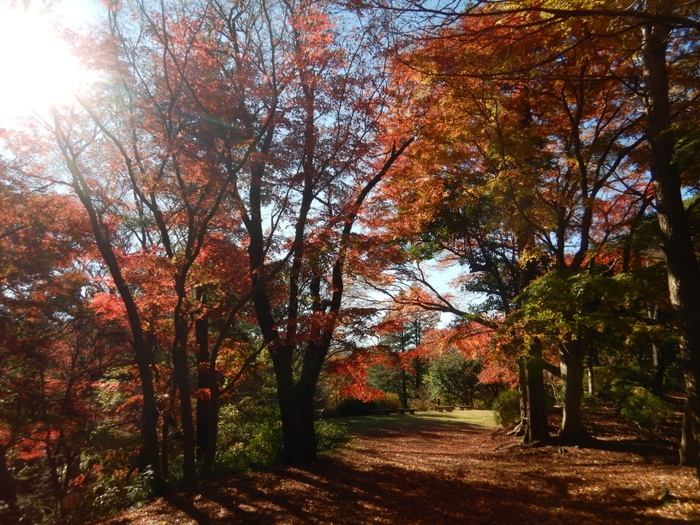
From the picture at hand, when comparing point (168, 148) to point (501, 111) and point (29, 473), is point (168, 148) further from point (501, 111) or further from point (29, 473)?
point (29, 473)

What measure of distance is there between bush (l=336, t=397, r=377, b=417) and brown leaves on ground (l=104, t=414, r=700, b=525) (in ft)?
43.5

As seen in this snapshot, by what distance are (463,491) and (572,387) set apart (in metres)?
4.46

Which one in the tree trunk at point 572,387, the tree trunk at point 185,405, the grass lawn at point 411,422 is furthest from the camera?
the grass lawn at point 411,422

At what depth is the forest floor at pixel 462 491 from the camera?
500cm

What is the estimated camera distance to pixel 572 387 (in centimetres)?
900

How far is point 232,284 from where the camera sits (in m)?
9.12

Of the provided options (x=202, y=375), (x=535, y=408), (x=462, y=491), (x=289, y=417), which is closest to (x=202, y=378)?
(x=202, y=375)

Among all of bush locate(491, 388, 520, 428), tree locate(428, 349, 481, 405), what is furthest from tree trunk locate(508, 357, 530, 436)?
tree locate(428, 349, 481, 405)

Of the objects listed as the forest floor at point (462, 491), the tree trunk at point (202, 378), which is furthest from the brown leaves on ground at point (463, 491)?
the tree trunk at point (202, 378)

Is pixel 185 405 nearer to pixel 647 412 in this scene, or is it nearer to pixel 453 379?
pixel 647 412

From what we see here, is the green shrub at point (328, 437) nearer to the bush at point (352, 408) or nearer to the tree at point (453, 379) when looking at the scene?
the bush at point (352, 408)

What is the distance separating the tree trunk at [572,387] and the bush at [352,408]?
13846 millimetres

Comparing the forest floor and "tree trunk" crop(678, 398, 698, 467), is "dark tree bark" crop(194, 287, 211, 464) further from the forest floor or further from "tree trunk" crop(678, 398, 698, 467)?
"tree trunk" crop(678, 398, 698, 467)

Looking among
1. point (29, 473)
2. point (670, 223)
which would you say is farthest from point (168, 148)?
point (29, 473)
